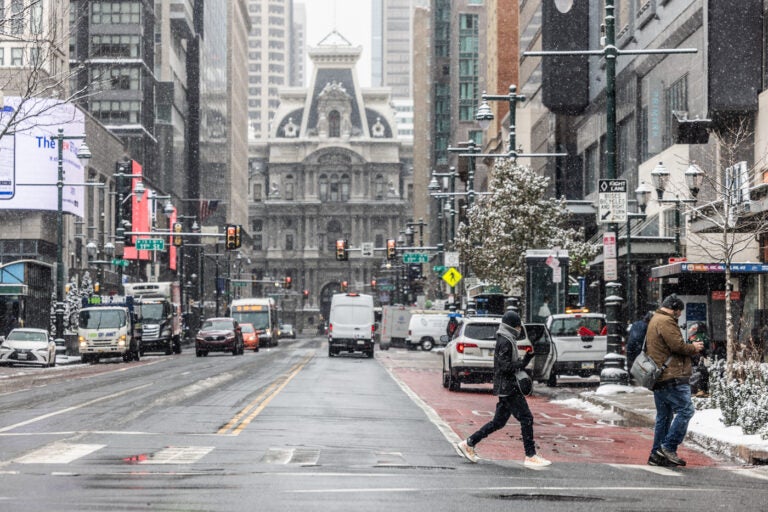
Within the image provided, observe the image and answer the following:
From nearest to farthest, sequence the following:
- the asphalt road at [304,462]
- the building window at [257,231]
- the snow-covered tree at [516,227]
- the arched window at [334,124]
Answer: the asphalt road at [304,462]
the snow-covered tree at [516,227]
the arched window at [334,124]
the building window at [257,231]

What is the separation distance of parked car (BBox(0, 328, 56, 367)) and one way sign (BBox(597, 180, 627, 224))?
27514mm

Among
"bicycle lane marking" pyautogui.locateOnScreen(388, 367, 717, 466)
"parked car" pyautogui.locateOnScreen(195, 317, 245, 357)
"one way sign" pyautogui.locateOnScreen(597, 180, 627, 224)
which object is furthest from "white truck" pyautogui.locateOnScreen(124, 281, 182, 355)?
"one way sign" pyautogui.locateOnScreen(597, 180, 627, 224)

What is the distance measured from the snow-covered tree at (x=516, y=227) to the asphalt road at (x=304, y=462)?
77.4ft

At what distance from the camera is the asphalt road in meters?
11.1

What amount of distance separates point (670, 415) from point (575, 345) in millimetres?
18708

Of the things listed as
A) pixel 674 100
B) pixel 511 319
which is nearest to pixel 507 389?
pixel 511 319

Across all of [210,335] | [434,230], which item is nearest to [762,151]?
[210,335]

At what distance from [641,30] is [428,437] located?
114 ft

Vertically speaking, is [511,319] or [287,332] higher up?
[511,319]

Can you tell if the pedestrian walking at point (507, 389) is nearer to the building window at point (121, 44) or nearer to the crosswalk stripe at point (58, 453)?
the crosswalk stripe at point (58, 453)

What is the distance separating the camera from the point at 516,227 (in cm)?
5022

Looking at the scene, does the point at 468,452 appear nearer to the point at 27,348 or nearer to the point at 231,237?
the point at 27,348

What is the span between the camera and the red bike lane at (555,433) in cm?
1614

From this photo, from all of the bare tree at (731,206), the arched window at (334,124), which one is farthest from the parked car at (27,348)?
the arched window at (334,124)
